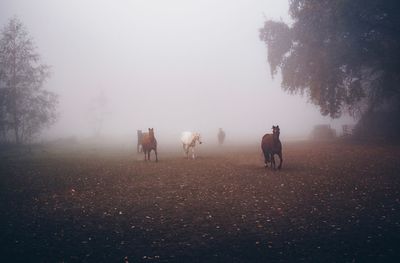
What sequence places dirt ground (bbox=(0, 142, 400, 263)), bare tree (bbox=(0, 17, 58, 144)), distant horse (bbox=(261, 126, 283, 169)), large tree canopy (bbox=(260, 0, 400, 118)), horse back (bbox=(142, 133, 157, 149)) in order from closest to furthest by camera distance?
1. dirt ground (bbox=(0, 142, 400, 263))
2. distant horse (bbox=(261, 126, 283, 169))
3. horse back (bbox=(142, 133, 157, 149))
4. large tree canopy (bbox=(260, 0, 400, 118))
5. bare tree (bbox=(0, 17, 58, 144))

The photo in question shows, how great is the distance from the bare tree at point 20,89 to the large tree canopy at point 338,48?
32013mm

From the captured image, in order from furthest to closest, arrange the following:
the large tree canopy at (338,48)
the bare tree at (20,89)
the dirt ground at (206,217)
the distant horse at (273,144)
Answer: the bare tree at (20,89) → the large tree canopy at (338,48) → the distant horse at (273,144) → the dirt ground at (206,217)

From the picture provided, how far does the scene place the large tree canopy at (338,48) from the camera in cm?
2723

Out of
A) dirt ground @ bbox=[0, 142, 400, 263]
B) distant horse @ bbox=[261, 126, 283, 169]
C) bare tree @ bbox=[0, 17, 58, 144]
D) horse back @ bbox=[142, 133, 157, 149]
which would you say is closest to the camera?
dirt ground @ bbox=[0, 142, 400, 263]

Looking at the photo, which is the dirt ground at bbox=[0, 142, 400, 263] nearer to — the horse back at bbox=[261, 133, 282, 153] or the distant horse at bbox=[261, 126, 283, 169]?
the distant horse at bbox=[261, 126, 283, 169]

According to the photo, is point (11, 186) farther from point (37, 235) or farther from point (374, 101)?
point (374, 101)

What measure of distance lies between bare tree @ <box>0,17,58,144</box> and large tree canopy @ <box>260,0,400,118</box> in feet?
105

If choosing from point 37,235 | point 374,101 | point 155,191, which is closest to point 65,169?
point 155,191

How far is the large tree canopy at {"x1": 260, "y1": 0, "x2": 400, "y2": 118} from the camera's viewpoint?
27.2 meters

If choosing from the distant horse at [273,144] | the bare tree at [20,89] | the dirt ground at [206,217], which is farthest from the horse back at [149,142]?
the bare tree at [20,89]

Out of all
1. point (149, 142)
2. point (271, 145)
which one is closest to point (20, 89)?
point (149, 142)

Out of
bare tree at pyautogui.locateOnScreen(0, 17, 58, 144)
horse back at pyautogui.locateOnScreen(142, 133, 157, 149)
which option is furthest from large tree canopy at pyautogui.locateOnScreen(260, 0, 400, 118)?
bare tree at pyautogui.locateOnScreen(0, 17, 58, 144)

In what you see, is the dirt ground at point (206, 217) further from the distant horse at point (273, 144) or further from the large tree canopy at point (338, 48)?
the large tree canopy at point (338, 48)

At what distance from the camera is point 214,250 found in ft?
23.9
